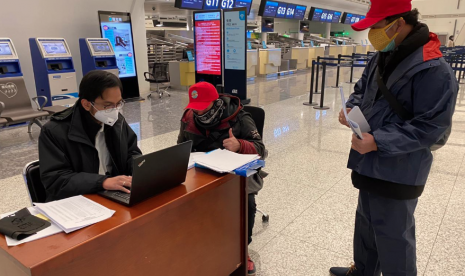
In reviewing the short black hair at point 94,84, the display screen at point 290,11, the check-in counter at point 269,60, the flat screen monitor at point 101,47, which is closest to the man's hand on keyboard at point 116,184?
the short black hair at point 94,84

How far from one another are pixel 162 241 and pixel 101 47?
20.4 feet

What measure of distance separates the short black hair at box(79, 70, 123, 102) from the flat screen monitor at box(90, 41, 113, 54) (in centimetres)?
548

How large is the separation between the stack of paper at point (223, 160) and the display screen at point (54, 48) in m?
5.27

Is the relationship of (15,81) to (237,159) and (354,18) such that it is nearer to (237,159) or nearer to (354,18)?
(237,159)

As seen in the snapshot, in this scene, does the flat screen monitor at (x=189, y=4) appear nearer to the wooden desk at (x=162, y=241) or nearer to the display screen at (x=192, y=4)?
the display screen at (x=192, y=4)

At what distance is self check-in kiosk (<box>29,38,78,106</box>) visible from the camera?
18.8 ft

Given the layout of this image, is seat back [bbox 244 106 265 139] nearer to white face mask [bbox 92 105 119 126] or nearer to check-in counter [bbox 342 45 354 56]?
white face mask [bbox 92 105 119 126]

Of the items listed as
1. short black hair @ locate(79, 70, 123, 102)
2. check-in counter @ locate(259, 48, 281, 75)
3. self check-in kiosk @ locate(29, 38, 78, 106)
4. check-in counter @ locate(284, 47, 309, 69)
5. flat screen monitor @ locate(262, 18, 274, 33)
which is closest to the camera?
short black hair @ locate(79, 70, 123, 102)

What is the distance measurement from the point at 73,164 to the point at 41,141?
172 millimetres

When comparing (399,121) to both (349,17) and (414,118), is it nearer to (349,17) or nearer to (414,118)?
(414,118)

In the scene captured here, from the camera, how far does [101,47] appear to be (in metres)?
6.62

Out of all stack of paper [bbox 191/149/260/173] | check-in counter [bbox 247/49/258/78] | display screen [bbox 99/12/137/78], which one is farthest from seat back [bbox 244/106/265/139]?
check-in counter [bbox 247/49/258/78]

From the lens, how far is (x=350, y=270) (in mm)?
1948

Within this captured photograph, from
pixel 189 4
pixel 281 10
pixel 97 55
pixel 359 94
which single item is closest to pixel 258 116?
pixel 359 94
